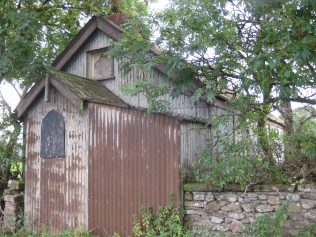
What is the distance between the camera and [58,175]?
11438 mm

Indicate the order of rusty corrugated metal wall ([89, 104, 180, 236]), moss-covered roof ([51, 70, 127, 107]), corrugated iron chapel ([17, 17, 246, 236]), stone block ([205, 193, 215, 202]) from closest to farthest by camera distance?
stone block ([205, 193, 215, 202]) < rusty corrugated metal wall ([89, 104, 180, 236]) < corrugated iron chapel ([17, 17, 246, 236]) < moss-covered roof ([51, 70, 127, 107])

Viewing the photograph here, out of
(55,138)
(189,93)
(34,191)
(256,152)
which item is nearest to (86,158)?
(55,138)

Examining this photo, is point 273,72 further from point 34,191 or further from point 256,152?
point 34,191

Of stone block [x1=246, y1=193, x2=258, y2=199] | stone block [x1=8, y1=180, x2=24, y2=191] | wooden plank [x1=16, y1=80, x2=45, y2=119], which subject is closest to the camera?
stone block [x1=246, y1=193, x2=258, y2=199]

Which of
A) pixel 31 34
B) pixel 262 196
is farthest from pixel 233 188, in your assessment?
pixel 31 34

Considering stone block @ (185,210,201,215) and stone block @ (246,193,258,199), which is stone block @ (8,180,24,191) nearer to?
stone block @ (185,210,201,215)

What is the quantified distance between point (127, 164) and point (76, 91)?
8.24 ft

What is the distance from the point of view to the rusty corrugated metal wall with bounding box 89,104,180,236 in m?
9.57

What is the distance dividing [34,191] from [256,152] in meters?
7.00

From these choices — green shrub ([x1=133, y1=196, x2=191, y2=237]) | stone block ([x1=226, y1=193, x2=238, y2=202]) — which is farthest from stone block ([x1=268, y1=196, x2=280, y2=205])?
green shrub ([x1=133, y1=196, x2=191, y2=237])

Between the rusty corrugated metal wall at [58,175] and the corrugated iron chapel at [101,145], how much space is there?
3 cm

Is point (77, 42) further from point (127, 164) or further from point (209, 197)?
point (209, 197)

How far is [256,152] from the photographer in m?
8.82

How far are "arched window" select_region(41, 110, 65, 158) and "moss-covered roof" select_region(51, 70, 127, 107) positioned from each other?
1.12 meters
